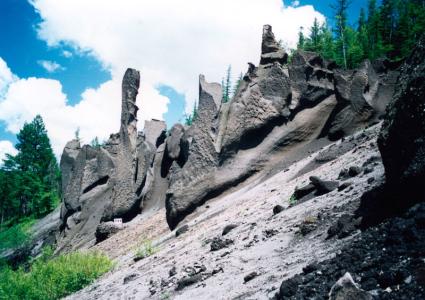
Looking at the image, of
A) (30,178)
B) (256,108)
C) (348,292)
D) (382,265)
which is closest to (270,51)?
(256,108)

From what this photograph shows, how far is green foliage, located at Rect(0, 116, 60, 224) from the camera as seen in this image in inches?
1901

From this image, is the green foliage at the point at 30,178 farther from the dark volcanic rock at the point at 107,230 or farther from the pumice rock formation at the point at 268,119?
the pumice rock formation at the point at 268,119

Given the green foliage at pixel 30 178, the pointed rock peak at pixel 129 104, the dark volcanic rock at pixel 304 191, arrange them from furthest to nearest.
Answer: the green foliage at pixel 30 178, the pointed rock peak at pixel 129 104, the dark volcanic rock at pixel 304 191

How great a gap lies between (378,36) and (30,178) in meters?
44.1

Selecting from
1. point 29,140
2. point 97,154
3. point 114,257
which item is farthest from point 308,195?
point 29,140

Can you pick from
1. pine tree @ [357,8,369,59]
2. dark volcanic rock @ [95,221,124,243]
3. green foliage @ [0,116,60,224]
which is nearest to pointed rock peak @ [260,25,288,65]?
dark volcanic rock @ [95,221,124,243]

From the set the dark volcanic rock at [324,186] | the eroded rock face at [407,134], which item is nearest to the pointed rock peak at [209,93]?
the dark volcanic rock at [324,186]

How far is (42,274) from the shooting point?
12.7 meters

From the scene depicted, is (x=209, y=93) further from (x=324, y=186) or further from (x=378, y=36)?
(x=378, y=36)

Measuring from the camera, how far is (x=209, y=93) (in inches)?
632

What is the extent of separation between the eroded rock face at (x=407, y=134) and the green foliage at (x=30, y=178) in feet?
152

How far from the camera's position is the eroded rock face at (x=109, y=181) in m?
20.1

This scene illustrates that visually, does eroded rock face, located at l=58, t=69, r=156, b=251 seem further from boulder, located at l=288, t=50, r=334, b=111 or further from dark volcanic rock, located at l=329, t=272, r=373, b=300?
dark volcanic rock, located at l=329, t=272, r=373, b=300

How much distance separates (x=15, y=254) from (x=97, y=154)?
9.74 m
